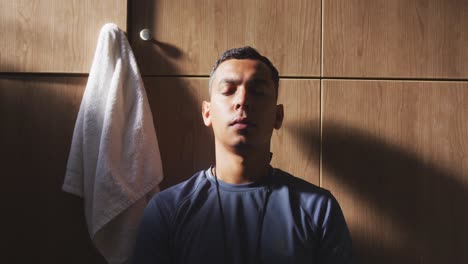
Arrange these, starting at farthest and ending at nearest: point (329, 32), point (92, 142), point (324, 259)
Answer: point (329, 32), point (92, 142), point (324, 259)

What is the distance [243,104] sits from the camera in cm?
103

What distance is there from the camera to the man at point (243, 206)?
3.28 ft

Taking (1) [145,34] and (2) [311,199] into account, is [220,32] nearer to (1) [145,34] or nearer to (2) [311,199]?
(1) [145,34]

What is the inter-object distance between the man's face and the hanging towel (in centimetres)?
28

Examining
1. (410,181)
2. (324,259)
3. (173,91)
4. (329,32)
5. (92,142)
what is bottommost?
(324,259)

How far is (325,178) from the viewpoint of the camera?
4.28 feet

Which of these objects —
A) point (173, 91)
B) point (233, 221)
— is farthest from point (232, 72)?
point (233, 221)

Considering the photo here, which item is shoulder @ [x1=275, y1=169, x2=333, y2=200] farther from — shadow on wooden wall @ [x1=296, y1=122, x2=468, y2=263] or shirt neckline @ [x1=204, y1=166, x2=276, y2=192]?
shadow on wooden wall @ [x1=296, y1=122, x2=468, y2=263]

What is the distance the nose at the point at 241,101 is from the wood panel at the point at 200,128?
30 cm

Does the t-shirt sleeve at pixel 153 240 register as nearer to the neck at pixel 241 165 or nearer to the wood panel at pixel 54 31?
the neck at pixel 241 165

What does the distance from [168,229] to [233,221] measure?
7.6 inches

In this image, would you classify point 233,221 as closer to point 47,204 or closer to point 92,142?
point 92,142

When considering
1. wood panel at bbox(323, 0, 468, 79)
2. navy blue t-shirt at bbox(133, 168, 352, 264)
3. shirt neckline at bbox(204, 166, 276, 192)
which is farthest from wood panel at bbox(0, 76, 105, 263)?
wood panel at bbox(323, 0, 468, 79)

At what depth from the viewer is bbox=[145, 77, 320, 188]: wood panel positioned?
4.29ft
